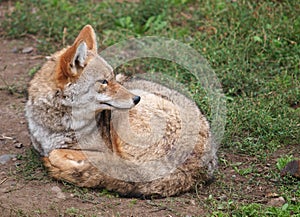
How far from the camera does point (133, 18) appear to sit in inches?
394

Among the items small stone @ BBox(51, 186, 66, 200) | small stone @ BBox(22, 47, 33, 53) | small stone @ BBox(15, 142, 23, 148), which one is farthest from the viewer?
small stone @ BBox(22, 47, 33, 53)

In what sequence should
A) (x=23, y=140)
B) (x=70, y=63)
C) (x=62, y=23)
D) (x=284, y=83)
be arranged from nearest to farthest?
1. (x=70, y=63)
2. (x=23, y=140)
3. (x=284, y=83)
4. (x=62, y=23)

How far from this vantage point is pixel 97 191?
5.84 metres

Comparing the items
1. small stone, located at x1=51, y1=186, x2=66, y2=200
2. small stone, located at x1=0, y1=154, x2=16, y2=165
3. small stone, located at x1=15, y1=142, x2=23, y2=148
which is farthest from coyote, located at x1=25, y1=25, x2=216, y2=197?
small stone, located at x1=15, y1=142, x2=23, y2=148

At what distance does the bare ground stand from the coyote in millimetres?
133

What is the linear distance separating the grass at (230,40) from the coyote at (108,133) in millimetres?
955

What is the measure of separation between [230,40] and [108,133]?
3.61 m

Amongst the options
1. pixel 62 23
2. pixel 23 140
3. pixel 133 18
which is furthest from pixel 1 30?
pixel 23 140

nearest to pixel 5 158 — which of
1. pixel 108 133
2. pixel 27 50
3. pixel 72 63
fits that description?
pixel 108 133

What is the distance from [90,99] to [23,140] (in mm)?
1442

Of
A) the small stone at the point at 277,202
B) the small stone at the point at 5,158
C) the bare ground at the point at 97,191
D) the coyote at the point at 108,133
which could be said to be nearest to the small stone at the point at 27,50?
the bare ground at the point at 97,191

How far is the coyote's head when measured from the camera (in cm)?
588

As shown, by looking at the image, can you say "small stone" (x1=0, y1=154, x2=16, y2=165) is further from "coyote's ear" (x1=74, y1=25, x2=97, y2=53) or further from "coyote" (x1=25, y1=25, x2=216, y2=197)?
"coyote's ear" (x1=74, y1=25, x2=97, y2=53)

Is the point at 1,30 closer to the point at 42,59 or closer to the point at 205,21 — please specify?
the point at 42,59
